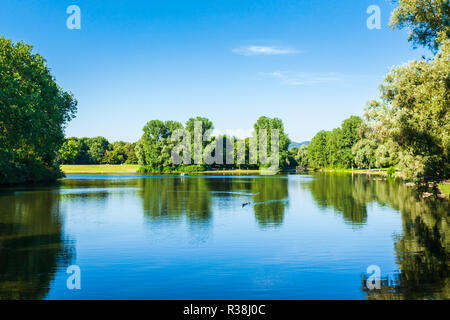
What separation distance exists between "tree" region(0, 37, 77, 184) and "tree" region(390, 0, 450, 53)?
133 ft

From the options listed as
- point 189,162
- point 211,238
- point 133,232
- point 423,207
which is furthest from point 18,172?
point 189,162

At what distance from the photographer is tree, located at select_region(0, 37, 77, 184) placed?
1850 inches

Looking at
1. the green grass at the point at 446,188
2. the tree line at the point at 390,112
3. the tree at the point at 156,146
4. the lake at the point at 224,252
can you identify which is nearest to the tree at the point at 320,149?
the tree line at the point at 390,112

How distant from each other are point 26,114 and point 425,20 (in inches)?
1690

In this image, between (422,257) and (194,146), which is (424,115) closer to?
(422,257)

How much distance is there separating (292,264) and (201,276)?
4209 mm

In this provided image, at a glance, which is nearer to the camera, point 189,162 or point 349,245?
point 349,245

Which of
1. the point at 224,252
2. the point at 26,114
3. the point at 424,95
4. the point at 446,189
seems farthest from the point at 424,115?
the point at 26,114

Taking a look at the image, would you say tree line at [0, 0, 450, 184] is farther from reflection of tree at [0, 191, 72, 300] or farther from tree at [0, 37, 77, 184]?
reflection of tree at [0, 191, 72, 300]

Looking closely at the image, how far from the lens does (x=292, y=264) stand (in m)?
16.9

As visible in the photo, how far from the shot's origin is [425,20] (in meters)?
25.3

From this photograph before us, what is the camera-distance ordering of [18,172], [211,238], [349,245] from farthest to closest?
[18,172]
[211,238]
[349,245]

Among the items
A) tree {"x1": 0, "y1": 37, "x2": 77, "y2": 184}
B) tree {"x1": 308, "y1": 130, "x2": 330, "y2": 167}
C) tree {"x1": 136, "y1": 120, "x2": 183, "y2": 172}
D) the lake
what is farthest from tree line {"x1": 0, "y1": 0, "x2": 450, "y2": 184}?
tree {"x1": 136, "y1": 120, "x2": 183, "y2": 172}
